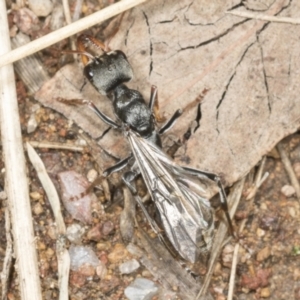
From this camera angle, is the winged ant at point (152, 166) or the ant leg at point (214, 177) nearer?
the winged ant at point (152, 166)

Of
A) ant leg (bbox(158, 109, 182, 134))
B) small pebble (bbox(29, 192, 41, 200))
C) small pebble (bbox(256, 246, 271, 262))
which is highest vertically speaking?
ant leg (bbox(158, 109, 182, 134))

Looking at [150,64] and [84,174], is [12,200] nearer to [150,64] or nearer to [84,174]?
[84,174]

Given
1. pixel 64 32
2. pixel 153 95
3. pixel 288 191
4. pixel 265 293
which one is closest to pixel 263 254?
pixel 265 293

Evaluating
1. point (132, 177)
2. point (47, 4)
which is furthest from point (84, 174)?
point (47, 4)

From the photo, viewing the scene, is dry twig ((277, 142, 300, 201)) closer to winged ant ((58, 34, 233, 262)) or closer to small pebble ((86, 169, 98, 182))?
winged ant ((58, 34, 233, 262))

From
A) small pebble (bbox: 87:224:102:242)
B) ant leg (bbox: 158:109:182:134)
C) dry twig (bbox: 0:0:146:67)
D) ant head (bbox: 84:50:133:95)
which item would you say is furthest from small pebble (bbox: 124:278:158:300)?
dry twig (bbox: 0:0:146:67)

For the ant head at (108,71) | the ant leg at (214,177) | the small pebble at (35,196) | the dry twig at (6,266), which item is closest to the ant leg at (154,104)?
the ant head at (108,71)

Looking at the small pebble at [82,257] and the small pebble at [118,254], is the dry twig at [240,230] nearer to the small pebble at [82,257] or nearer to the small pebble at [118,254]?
the small pebble at [118,254]

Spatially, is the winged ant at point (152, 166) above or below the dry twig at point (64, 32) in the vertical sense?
below
